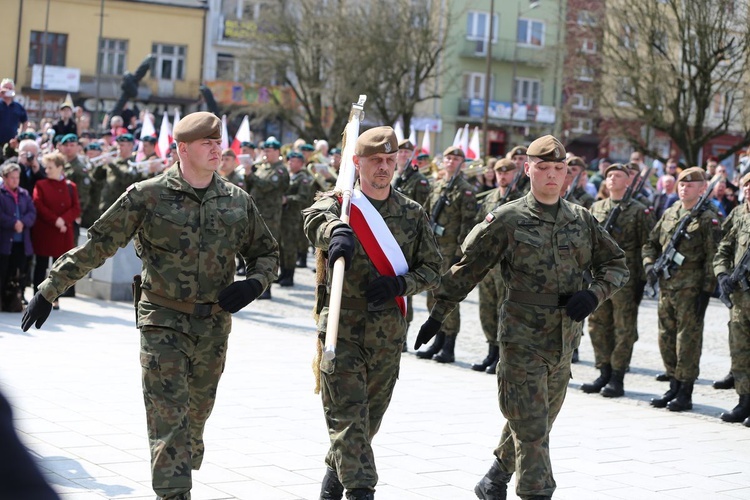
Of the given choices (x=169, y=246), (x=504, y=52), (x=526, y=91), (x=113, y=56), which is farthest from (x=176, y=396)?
(x=526, y=91)

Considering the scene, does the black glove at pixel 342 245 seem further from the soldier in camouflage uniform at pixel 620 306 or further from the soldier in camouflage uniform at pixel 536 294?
the soldier in camouflage uniform at pixel 620 306

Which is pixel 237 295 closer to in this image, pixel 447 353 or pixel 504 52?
pixel 447 353

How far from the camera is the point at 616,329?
11.9 meters

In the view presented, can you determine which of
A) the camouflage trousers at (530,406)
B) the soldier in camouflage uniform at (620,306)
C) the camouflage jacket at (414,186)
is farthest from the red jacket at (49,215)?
the camouflage trousers at (530,406)

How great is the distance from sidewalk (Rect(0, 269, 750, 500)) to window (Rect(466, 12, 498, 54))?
49.4 meters

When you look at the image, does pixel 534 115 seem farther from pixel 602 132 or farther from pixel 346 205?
pixel 346 205

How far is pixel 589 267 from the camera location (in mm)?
7039

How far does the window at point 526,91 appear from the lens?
63156mm

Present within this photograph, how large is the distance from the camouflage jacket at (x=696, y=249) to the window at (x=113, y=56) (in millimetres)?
46885

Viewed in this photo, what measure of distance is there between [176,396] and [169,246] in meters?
0.78

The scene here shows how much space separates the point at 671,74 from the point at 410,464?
2711cm

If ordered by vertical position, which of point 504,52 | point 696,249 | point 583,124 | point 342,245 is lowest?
point 342,245

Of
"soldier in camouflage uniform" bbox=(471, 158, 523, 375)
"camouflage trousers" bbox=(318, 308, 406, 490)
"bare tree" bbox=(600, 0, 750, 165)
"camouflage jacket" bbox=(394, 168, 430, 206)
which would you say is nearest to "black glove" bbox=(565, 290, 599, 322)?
"camouflage trousers" bbox=(318, 308, 406, 490)

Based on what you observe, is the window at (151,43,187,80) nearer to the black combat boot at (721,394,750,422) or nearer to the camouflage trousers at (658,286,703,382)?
the camouflage trousers at (658,286,703,382)
